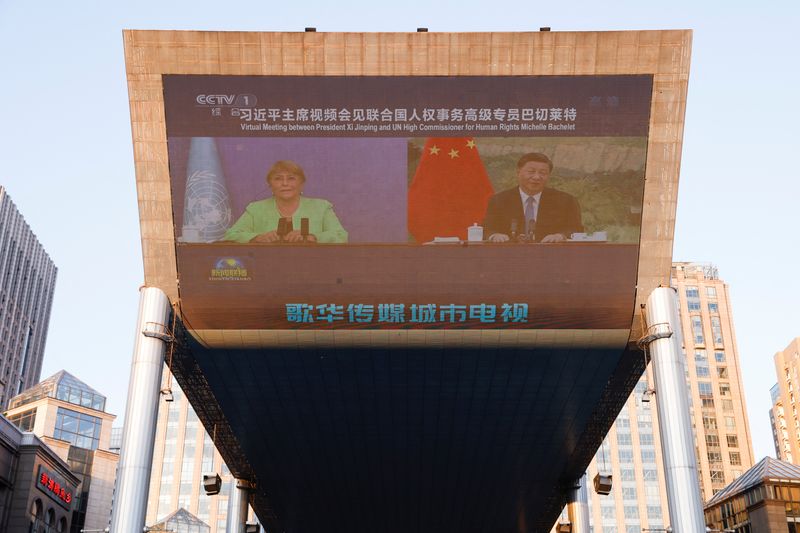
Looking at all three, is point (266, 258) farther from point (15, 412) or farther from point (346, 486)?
point (15, 412)

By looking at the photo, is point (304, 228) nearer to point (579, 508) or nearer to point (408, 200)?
point (408, 200)

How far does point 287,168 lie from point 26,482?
30554 mm

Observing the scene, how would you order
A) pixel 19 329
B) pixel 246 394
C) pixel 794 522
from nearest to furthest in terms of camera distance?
pixel 246 394
pixel 794 522
pixel 19 329

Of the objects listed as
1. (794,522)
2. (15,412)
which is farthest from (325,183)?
(15,412)

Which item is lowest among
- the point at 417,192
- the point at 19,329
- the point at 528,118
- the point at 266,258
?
the point at 266,258

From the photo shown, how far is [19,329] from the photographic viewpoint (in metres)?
147

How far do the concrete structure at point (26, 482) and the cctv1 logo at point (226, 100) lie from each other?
26.9 meters

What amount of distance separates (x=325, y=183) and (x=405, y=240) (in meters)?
3.67

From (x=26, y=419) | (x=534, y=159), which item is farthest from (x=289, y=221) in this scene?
(x=26, y=419)

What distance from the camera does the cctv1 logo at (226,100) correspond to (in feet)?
102

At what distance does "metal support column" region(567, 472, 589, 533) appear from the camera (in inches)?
1871

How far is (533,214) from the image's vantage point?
3206 centimetres

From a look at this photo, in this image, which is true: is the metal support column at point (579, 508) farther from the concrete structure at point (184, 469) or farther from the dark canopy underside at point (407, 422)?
the concrete structure at point (184, 469)

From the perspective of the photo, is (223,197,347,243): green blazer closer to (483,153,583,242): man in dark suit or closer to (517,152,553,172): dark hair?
(483,153,583,242): man in dark suit
